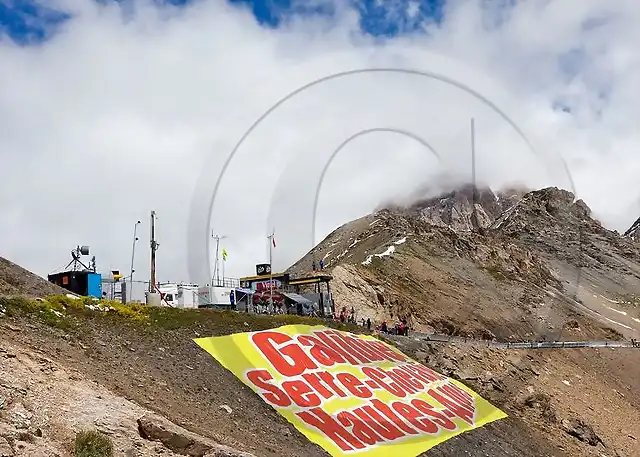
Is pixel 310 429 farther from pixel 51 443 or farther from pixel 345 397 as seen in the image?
pixel 51 443

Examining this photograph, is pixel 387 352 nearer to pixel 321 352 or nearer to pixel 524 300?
pixel 321 352

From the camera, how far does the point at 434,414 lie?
3634 centimetres

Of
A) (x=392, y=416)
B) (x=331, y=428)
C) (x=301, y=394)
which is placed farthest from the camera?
(x=392, y=416)

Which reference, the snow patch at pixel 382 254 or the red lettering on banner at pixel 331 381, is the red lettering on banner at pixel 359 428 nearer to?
the red lettering on banner at pixel 331 381

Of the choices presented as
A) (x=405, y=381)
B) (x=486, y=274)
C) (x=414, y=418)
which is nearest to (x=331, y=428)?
(x=414, y=418)

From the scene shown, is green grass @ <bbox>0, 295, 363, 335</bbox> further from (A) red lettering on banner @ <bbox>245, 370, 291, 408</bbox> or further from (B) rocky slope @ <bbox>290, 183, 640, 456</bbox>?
(B) rocky slope @ <bbox>290, 183, 640, 456</bbox>

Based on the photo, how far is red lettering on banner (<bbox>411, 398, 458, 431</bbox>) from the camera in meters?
35.2

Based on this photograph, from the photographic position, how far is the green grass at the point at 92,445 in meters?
16.3

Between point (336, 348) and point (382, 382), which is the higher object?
point (336, 348)

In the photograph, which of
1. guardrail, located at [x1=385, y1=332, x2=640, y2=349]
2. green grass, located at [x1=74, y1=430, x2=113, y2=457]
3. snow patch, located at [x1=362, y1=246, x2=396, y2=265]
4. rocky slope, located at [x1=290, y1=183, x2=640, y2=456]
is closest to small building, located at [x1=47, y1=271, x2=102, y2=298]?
rocky slope, located at [x1=290, y1=183, x2=640, y2=456]

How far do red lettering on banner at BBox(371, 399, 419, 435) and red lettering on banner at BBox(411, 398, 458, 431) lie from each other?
2845 millimetres

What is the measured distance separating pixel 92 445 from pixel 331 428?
14.6 m

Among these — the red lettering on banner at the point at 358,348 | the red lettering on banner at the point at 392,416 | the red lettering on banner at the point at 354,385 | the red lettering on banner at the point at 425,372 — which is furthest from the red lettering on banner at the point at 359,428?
the red lettering on banner at the point at 425,372

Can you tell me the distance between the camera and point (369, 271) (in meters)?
93.1
